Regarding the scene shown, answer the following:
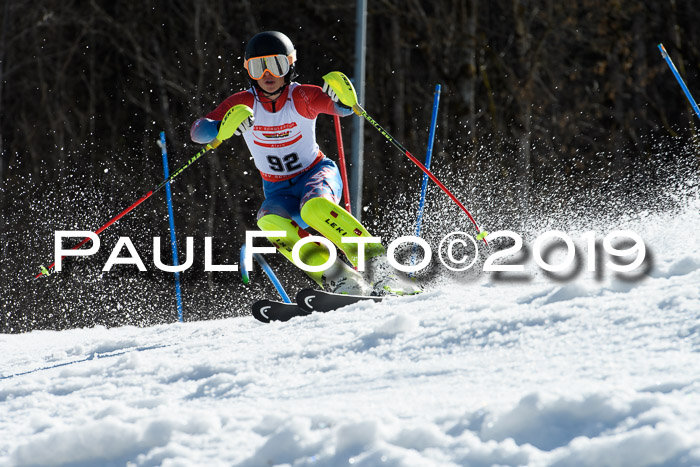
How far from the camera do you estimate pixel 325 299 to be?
14.4 ft

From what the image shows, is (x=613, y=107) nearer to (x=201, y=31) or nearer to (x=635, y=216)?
(x=201, y=31)

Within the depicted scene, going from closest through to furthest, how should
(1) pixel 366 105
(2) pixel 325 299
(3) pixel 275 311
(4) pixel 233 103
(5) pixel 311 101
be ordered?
1. (2) pixel 325 299
2. (3) pixel 275 311
3. (5) pixel 311 101
4. (4) pixel 233 103
5. (1) pixel 366 105

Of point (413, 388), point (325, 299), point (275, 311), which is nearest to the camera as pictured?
point (413, 388)

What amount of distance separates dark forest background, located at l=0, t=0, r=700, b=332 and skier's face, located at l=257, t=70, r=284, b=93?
22.4 ft

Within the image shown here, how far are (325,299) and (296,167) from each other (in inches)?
35.0

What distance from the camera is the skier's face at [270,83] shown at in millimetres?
4758

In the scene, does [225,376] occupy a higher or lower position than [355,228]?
lower

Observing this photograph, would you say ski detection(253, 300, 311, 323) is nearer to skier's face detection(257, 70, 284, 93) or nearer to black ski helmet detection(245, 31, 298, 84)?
skier's face detection(257, 70, 284, 93)

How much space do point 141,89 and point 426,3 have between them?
529cm

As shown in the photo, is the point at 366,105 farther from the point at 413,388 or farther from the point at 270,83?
the point at 413,388

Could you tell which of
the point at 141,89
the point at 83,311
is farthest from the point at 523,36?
the point at 83,311

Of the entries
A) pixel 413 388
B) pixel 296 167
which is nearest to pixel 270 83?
pixel 296 167

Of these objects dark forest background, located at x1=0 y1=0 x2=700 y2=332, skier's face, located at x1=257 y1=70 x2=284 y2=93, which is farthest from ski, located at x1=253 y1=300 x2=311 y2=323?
dark forest background, located at x1=0 y1=0 x2=700 y2=332

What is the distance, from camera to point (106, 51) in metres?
16.9
